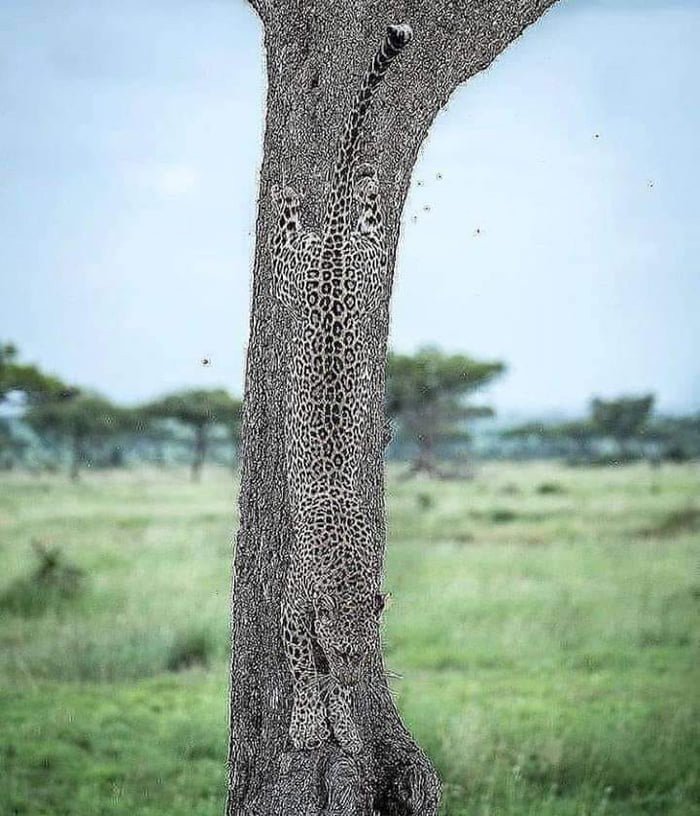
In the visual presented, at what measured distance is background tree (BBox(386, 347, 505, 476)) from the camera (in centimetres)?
444

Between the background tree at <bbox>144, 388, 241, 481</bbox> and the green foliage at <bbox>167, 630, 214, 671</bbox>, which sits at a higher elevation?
the background tree at <bbox>144, 388, 241, 481</bbox>

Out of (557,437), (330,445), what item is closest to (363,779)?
(330,445)

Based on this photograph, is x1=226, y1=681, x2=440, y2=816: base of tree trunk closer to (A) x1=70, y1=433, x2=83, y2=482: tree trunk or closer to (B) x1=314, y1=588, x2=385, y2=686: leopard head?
(B) x1=314, y1=588, x2=385, y2=686: leopard head

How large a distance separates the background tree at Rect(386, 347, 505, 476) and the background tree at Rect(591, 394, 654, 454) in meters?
0.42

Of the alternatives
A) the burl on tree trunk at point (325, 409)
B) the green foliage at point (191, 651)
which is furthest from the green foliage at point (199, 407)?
the burl on tree trunk at point (325, 409)

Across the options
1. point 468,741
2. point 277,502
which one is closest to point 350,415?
point 277,502

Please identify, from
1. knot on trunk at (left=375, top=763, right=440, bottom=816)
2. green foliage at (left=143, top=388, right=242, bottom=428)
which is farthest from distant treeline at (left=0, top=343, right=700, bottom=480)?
knot on trunk at (left=375, top=763, right=440, bottom=816)

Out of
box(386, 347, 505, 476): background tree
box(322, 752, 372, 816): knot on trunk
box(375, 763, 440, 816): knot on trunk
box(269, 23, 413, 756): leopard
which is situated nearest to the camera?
box(269, 23, 413, 756): leopard

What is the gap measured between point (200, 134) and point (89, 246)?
598mm

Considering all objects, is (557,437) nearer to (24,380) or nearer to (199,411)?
(199,411)

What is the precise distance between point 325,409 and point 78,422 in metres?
2.64

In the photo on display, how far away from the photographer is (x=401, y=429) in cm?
460

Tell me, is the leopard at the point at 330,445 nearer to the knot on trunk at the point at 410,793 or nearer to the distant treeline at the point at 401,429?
the knot on trunk at the point at 410,793

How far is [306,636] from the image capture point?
213 cm
